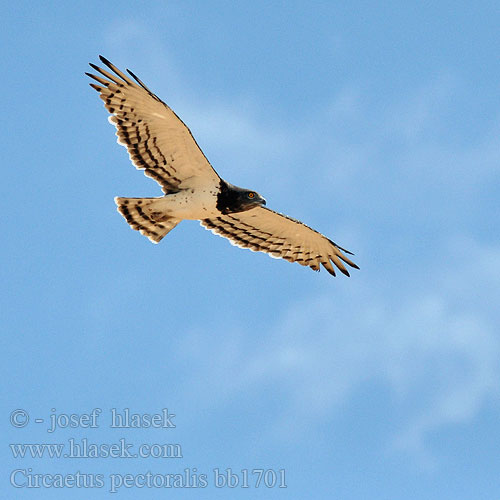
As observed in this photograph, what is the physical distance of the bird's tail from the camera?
57.4 feet

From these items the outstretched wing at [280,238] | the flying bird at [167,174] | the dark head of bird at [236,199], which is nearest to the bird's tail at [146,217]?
the flying bird at [167,174]

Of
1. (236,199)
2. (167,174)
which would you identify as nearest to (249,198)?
(236,199)

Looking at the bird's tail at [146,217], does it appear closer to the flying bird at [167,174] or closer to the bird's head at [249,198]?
the flying bird at [167,174]

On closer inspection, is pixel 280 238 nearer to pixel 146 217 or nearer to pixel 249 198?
pixel 249 198

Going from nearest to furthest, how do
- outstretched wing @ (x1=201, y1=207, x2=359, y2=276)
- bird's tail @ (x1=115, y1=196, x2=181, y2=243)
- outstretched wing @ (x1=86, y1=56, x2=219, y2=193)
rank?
outstretched wing @ (x1=86, y1=56, x2=219, y2=193), bird's tail @ (x1=115, y1=196, x2=181, y2=243), outstretched wing @ (x1=201, y1=207, x2=359, y2=276)

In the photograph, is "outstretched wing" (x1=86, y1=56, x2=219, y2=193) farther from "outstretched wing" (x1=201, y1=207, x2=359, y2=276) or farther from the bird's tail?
"outstretched wing" (x1=201, y1=207, x2=359, y2=276)

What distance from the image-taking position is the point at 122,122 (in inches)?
666

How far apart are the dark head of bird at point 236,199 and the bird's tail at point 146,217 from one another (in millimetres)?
944

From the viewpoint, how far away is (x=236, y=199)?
17.2 meters

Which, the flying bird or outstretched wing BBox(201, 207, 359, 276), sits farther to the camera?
outstretched wing BBox(201, 207, 359, 276)

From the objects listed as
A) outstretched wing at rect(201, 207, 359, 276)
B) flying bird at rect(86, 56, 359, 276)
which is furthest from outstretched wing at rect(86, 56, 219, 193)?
outstretched wing at rect(201, 207, 359, 276)

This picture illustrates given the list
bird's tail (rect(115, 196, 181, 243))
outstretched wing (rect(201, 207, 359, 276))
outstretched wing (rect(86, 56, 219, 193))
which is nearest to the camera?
outstretched wing (rect(86, 56, 219, 193))

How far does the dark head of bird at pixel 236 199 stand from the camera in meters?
17.2

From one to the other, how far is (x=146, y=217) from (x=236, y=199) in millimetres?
1577
